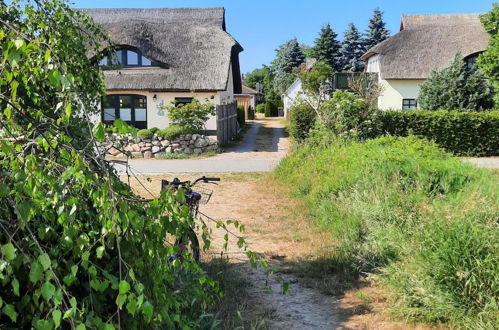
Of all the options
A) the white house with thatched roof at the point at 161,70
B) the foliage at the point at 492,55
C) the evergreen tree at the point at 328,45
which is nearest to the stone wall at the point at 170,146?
the white house with thatched roof at the point at 161,70

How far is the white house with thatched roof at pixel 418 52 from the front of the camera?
27812mm

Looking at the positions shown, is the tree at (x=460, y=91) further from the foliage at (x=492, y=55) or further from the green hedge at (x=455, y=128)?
the green hedge at (x=455, y=128)

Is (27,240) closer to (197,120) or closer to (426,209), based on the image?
(426,209)

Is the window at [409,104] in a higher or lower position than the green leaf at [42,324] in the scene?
higher

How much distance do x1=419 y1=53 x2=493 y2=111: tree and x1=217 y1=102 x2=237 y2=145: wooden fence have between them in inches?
391

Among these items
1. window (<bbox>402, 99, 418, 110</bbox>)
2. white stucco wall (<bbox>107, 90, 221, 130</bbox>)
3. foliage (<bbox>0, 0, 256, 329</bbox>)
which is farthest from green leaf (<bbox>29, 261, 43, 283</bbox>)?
window (<bbox>402, 99, 418, 110</bbox>)

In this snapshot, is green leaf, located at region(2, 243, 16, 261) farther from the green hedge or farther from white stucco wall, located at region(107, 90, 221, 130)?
white stucco wall, located at region(107, 90, 221, 130)

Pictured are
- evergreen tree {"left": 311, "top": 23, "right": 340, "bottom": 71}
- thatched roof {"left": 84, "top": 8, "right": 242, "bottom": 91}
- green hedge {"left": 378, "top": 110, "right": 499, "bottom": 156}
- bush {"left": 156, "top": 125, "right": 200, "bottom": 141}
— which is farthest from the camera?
→ evergreen tree {"left": 311, "top": 23, "right": 340, "bottom": 71}

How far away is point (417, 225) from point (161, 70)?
1746cm

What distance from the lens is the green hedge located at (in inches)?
667

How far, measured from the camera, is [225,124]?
68.7ft

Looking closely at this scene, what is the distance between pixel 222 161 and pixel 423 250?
40.5ft

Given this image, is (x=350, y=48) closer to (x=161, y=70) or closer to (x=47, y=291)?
(x=161, y=70)

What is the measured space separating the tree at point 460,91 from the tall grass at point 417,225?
14.8m
